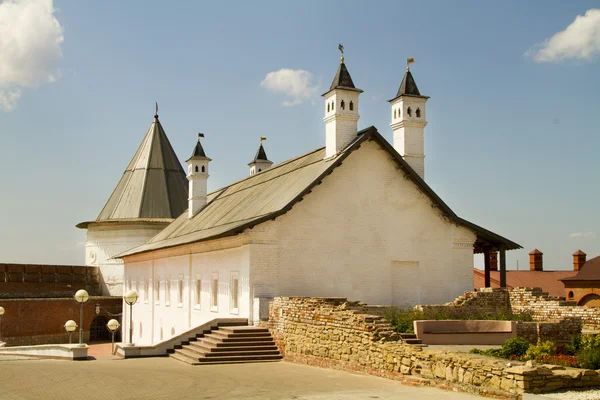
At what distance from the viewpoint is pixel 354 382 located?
50.9 feet

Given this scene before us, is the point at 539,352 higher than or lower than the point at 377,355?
higher

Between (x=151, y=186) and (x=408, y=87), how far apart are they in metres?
31.8

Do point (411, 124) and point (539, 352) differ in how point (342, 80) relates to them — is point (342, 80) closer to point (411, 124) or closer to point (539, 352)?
point (411, 124)

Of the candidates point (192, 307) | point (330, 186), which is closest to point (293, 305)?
point (330, 186)

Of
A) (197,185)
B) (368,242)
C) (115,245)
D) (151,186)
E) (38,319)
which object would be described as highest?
(151,186)

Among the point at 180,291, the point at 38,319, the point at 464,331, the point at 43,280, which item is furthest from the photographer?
the point at 43,280

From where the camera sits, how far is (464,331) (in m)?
20.2

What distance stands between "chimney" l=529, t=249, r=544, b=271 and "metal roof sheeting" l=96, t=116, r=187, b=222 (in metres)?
34.6

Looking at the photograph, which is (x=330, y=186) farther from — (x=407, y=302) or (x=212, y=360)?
(x=212, y=360)

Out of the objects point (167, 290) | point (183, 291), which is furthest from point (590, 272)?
point (183, 291)

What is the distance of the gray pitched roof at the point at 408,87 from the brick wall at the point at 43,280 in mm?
31367

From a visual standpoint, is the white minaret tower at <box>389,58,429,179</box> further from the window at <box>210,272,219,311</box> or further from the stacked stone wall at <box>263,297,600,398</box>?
the window at <box>210,272,219,311</box>

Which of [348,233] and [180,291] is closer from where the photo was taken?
[348,233]

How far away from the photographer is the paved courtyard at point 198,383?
45.6 ft
